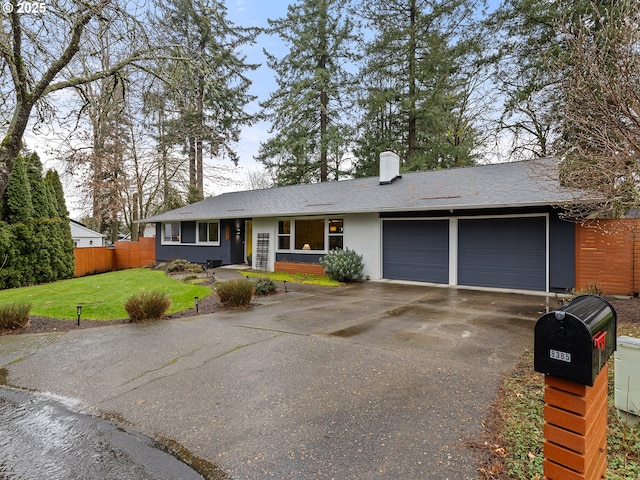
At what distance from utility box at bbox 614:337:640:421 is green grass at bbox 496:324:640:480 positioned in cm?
16

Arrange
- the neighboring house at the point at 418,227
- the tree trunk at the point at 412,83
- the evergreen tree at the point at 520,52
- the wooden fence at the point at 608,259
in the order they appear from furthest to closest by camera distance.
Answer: the tree trunk at the point at 412,83 → the evergreen tree at the point at 520,52 → the neighboring house at the point at 418,227 → the wooden fence at the point at 608,259

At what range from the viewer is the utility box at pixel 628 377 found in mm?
2881

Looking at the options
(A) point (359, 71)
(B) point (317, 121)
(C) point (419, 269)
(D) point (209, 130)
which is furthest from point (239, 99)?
(C) point (419, 269)

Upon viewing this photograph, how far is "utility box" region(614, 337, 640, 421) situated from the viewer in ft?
9.45

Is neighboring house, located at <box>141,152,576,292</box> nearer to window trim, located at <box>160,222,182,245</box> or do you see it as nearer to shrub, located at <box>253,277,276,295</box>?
window trim, located at <box>160,222,182,245</box>

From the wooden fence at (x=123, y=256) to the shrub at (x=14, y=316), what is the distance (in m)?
12.8

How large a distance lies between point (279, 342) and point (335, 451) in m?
2.75

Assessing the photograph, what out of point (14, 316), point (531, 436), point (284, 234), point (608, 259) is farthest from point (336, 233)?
point (531, 436)

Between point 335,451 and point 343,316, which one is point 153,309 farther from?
point 335,451

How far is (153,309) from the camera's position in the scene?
693 cm

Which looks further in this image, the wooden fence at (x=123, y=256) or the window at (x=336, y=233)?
the wooden fence at (x=123, y=256)

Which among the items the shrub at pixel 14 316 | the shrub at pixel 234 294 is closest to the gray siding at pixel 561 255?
the shrub at pixel 234 294

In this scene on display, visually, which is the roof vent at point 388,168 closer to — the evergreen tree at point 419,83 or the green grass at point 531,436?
the evergreen tree at point 419,83

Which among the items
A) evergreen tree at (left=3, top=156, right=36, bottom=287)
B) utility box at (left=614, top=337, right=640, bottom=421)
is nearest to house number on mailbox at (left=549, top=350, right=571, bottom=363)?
utility box at (left=614, top=337, right=640, bottom=421)
